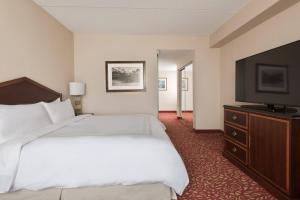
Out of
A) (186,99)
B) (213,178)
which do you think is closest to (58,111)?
(213,178)

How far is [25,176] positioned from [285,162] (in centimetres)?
239

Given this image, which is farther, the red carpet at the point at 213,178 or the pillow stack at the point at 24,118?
the red carpet at the point at 213,178

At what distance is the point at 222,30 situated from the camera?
4.16m

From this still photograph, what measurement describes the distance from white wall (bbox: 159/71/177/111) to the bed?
8.19 meters

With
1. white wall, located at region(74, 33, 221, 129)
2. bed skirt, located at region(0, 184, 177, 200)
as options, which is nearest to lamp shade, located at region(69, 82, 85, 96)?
white wall, located at region(74, 33, 221, 129)

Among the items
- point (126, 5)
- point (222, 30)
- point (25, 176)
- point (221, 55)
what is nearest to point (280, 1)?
point (222, 30)

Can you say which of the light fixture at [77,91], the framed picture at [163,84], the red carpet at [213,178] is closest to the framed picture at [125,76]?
the light fixture at [77,91]

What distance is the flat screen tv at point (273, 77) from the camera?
2.08 meters

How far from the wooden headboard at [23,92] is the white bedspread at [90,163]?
88 centimetres

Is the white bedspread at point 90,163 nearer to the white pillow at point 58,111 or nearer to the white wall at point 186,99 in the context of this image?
the white pillow at point 58,111

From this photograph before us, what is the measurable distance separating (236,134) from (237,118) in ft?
0.78

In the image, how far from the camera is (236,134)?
2.86 metres

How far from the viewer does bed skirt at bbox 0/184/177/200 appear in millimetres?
1702

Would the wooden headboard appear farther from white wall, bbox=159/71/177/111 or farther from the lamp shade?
white wall, bbox=159/71/177/111
